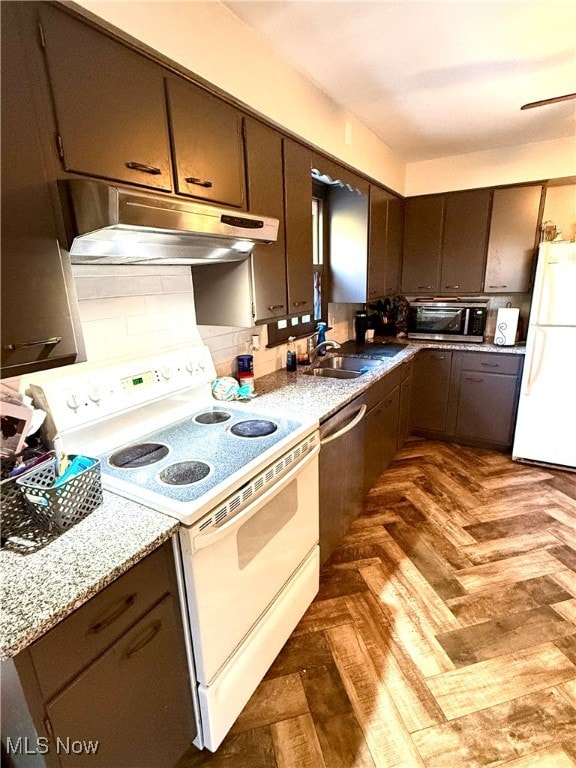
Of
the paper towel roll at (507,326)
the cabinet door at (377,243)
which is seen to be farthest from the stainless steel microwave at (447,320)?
the cabinet door at (377,243)

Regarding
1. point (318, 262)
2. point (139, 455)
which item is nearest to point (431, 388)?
point (318, 262)

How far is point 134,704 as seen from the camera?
3.32 feet

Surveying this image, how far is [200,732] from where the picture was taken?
1.27m

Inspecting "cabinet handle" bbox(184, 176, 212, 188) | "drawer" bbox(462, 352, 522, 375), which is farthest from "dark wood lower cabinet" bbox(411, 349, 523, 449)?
"cabinet handle" bbox(184, 176, 212, 188)

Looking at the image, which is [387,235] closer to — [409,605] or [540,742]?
[409,605]

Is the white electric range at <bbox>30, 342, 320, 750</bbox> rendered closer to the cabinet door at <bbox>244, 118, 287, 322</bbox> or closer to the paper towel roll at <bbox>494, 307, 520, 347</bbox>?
the cabinet door at <bbox>244, 118, 287, 322</bbox>

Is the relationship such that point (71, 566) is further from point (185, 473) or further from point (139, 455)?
point (139, 455)

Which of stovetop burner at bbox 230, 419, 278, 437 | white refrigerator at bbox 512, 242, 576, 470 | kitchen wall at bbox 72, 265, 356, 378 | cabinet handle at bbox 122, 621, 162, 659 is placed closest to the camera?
cabinet handle at bbox 122, 621, 162, 659

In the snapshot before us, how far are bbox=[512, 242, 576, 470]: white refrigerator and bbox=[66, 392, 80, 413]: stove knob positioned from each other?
3.07m

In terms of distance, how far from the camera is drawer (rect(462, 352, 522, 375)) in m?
3.15

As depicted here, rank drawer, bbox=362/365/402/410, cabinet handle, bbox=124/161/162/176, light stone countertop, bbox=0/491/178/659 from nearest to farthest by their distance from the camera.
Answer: light stone countertop, bbox=0/491/178/659 < cabinet handle, bbox=124/161/162/176 < drawer, bbox=362/365/402/410

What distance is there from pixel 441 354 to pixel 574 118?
1.84 meters

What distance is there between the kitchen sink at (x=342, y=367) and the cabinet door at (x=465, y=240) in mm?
1404

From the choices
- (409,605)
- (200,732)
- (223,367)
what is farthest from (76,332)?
(409,605)
